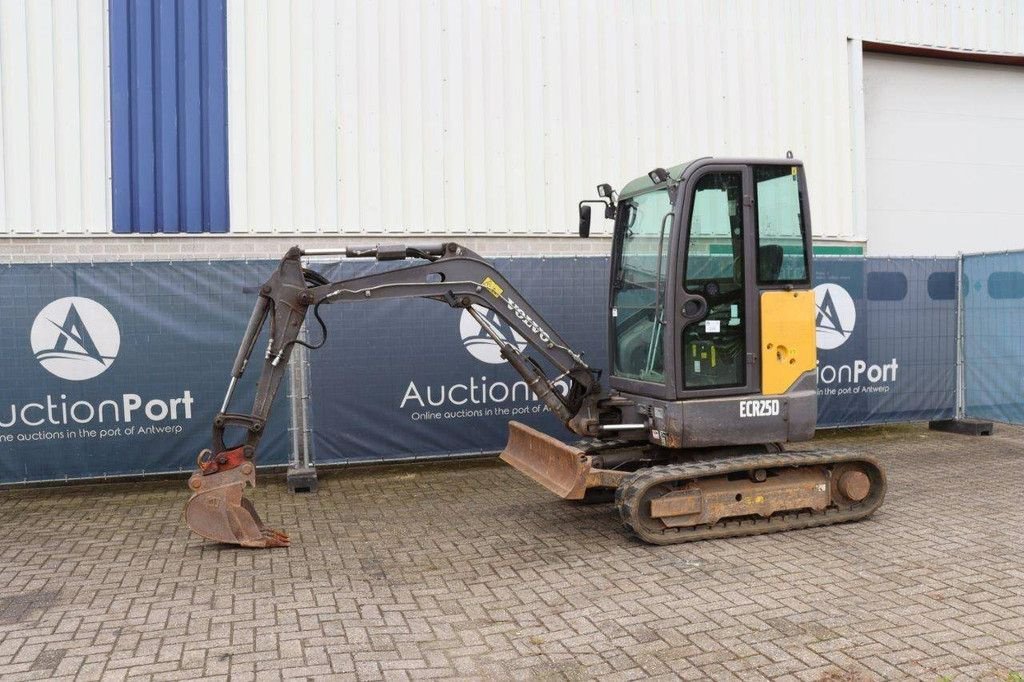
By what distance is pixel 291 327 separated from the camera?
6.63m

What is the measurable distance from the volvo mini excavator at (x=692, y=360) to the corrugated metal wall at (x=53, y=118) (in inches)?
169

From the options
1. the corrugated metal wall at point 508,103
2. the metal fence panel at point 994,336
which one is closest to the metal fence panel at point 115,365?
the corrugated metal wall at point 508,103

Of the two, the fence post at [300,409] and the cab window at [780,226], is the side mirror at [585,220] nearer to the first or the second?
the cab window at [780,226]

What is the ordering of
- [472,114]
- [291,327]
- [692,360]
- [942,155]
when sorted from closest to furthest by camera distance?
[291,327] → [692,360] → [472,114] → [942,155]

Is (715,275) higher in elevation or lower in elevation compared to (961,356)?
higher

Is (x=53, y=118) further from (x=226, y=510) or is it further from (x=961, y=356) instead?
(x=961, y=356)

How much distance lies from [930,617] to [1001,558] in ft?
4.77

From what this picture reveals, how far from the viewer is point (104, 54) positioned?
9.88m

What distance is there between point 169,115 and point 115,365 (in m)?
3.03

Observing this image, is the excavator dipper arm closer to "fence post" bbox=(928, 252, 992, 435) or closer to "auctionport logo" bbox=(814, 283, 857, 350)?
"auctionport logo" bbox=(814, 283, 857, 350)

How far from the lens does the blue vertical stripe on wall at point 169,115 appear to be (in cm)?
991

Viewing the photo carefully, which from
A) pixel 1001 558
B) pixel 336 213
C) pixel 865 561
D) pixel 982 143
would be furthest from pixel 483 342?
pixel 982 143

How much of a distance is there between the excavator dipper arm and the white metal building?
3837 mm

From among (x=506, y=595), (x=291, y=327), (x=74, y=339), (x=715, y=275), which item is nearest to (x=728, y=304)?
(x=715, y=275)
